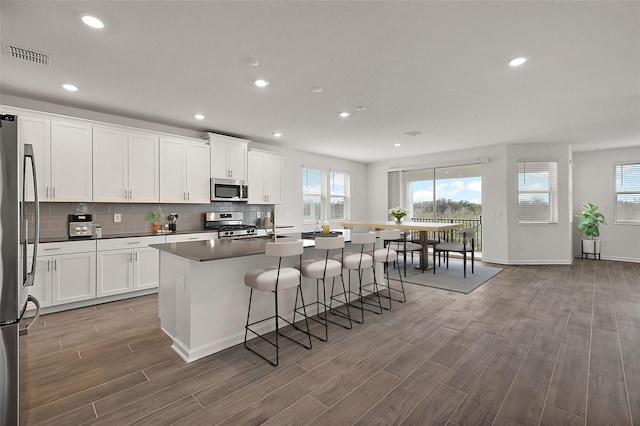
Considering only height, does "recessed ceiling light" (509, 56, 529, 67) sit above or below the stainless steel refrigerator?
above

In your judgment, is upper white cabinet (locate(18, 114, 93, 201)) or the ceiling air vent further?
upper white cabinet (locate(18, 114, 93, 201))

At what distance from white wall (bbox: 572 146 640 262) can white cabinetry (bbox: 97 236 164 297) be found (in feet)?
30.4

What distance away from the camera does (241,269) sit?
2.79 m

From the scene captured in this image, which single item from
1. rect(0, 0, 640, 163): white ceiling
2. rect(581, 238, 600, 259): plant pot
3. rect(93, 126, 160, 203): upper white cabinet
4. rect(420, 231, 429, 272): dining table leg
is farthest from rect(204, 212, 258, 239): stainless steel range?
rect(581, 238, 600, 259): plant pot

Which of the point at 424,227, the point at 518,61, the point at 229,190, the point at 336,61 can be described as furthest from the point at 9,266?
the point at 424,227

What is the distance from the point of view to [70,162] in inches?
150

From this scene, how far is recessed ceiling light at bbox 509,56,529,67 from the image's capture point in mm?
2730

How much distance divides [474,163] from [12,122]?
24.4ft

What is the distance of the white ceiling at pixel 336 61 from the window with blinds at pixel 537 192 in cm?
175

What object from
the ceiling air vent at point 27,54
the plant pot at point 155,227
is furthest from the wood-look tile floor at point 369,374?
the ceiling air vent at point 27,54

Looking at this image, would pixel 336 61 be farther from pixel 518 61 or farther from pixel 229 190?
pixel 229 190

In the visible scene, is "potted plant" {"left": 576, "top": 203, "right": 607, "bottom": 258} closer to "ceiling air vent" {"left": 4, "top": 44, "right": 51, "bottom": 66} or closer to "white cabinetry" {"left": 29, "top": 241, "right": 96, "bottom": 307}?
"white cabinetry" {"left": 29, "top": 241, "right": 96, "bottom": 307}

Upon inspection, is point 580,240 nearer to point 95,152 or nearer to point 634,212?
point 634,212

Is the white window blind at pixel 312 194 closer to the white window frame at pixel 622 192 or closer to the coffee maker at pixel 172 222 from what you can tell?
the coffee maker at pixel 172 222
